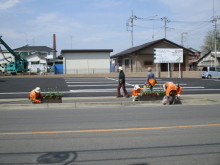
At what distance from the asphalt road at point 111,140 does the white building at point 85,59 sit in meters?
28.8

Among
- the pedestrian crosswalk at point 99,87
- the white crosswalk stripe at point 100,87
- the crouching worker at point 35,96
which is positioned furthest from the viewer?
the white crosswalk stripe at point 100,87

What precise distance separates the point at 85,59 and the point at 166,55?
12738 millimetres

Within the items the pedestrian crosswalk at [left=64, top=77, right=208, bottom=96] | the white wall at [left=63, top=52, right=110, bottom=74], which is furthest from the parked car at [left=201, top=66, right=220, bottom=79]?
the white wall at [left=63, top=52, right=110, bottom=74]

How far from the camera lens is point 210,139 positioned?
577 centimetres

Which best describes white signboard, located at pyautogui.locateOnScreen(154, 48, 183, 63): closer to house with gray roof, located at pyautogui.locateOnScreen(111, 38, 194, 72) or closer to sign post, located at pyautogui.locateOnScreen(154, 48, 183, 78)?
sign post, located at pyautogui.locateOnScreen(154, 48, 183, 78)

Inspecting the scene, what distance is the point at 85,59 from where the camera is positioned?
37.9 m

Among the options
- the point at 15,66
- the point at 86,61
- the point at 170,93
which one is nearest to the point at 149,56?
the point at 86,61

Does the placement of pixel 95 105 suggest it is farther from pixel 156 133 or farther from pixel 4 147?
pixel 4 147

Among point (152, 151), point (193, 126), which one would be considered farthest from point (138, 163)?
point (193, 126)

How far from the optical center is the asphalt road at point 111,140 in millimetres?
4523

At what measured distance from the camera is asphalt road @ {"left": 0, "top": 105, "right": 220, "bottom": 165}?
4.52 meters

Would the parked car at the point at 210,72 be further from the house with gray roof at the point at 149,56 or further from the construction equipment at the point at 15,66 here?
the construction equipment at the point at 15,66

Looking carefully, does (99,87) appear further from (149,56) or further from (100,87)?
(149,56)

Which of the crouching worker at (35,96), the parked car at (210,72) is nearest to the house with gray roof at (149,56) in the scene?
the parked car at (210,72)
